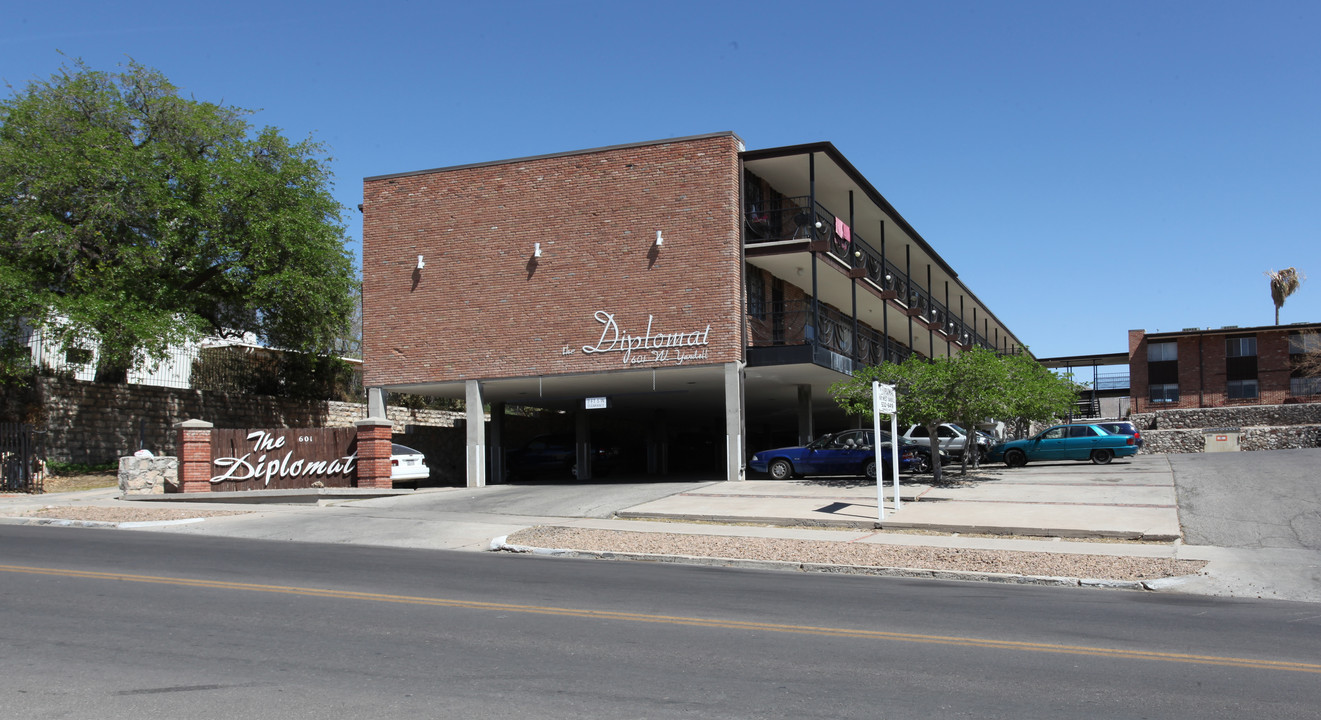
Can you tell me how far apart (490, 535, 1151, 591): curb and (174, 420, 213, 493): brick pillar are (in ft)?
37.4

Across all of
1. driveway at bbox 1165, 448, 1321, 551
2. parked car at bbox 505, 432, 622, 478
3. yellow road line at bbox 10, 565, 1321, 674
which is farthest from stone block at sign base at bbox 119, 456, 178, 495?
driveway at bbox 1165, 448, 1321, 551

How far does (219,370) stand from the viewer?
109 ft

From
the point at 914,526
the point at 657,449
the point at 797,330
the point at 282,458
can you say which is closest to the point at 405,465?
the point at 282,458

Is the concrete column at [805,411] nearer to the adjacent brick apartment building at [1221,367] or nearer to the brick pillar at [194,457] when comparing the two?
the brick pillar at [194,457]

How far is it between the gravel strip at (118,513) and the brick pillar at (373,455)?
4221 mm

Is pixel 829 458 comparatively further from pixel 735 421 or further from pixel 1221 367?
pixel 1221 367

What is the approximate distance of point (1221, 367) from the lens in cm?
5888

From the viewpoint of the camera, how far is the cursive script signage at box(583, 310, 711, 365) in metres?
25.0

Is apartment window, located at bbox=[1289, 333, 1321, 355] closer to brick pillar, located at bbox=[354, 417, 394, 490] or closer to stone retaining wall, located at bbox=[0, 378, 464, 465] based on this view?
stone retaining wall, located at bbox=[0, 378, 464, 465]

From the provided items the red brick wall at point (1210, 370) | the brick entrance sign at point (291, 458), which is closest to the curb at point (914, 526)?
the brick entrance sign at point (291, 458)

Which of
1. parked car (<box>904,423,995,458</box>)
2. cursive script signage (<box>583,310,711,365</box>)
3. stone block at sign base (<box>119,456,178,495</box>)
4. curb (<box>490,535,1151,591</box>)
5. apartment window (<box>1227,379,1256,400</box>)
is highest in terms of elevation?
cursive script signage (<box>583,310,711,365</box>)

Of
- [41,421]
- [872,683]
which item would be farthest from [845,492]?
[41,421]

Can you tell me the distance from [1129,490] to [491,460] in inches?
700

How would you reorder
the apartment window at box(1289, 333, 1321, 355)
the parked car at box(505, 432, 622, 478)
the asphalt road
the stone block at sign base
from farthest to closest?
the apartment window at box(1289, 333, 1321, 355) < the parked car at box(505, 432, 622, 478) < the stone block at sign base < the asphalt road
